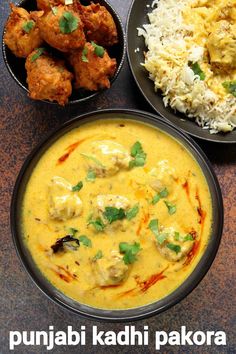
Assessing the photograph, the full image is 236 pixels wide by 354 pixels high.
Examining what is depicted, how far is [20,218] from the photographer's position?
306 centimetres

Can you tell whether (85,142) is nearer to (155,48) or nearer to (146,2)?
(155,48)

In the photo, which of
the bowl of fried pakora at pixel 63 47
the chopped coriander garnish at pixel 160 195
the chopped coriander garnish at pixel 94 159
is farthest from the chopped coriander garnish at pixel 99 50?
the chopped coriander garnish at pixel 160 195

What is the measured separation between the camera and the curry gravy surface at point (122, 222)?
9.79 feet

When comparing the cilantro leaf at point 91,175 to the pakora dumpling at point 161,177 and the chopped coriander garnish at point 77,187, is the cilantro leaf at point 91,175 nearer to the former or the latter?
the chopped coriander garnish at point 77,187

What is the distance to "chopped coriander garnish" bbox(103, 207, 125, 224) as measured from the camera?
2924 mm

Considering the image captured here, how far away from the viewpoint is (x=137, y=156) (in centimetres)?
302

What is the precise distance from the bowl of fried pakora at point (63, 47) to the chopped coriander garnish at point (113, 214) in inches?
23.3

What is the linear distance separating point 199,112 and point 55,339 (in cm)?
147

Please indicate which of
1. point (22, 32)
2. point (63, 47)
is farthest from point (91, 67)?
point (22, 32)

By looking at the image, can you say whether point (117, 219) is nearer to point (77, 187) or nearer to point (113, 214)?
point (113, 214)

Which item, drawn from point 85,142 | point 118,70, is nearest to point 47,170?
point 85,142

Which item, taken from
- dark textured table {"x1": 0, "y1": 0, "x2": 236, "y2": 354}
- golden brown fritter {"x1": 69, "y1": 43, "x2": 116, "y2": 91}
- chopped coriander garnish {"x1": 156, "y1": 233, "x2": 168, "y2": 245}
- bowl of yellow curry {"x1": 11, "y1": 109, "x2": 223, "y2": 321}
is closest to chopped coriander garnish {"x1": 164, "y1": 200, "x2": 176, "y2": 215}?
bowl of yellow curry {"x1": 11, "y1": 109, "x2": 223, "y2": 321}

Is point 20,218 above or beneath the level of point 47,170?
beneath

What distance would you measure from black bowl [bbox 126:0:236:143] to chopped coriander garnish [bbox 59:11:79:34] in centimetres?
46
